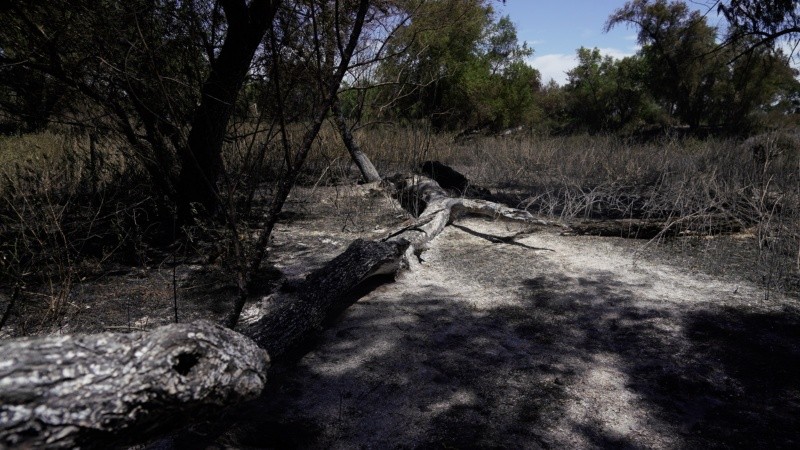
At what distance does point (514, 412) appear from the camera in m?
2.70

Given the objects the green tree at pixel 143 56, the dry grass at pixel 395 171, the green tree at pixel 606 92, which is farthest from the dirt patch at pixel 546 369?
the green tree at pixel 606 92

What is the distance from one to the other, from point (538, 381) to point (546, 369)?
6.6 inches

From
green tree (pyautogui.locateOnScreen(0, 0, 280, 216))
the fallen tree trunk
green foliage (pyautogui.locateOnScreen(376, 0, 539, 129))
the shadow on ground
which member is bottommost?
the shadow on ground

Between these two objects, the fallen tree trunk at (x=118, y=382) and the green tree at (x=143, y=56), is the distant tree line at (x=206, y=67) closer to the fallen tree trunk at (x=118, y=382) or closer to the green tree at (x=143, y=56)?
the green tree at (x=143, y=56)

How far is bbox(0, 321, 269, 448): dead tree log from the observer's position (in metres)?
1.31

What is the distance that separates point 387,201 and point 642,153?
485 cm

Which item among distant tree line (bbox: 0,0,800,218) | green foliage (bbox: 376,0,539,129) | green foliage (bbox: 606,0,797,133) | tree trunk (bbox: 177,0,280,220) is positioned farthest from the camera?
green foliage (bbox: 606,0,797,133)

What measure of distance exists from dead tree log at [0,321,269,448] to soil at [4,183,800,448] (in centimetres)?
90

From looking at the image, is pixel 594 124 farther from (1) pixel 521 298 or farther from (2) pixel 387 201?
(1) pixel 521 298

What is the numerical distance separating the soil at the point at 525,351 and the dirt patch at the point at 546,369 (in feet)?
0.04

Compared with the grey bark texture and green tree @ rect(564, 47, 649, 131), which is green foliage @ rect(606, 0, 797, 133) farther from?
the grey bark texture

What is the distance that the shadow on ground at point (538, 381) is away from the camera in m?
2.54

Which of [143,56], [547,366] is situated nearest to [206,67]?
[143,56]

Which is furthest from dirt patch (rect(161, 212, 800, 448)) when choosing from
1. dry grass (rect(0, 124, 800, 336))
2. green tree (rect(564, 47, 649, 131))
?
green tree (rect(564, 47, 649, 131))
